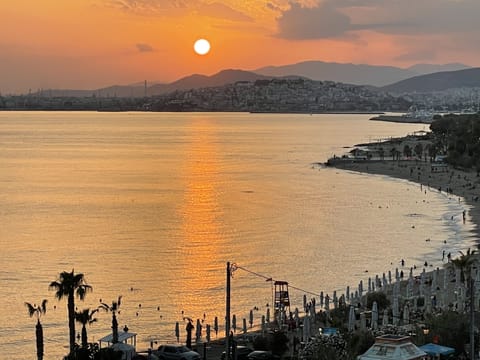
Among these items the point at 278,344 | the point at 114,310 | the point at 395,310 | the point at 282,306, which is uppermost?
the point at 114,310

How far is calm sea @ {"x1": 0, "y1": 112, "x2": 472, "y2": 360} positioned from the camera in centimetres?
2841

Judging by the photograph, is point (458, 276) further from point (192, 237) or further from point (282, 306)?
point (192, 237)

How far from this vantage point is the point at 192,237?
43.4 meters

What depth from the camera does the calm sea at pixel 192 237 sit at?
1118 inches

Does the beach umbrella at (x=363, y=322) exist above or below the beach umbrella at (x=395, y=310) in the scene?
below

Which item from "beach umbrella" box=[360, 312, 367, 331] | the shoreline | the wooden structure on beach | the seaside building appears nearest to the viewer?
the seaside building

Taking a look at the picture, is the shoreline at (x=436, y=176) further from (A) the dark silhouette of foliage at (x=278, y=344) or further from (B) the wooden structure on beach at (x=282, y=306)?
(A) the dark silhouette of foliage at (x=278, y=344)

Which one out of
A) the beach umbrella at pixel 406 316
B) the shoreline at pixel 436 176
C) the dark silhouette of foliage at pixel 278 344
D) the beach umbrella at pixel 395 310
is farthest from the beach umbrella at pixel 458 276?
the shoreline at pixel 436 176

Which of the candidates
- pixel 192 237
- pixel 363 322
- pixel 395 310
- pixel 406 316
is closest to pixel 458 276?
pixel 395 310

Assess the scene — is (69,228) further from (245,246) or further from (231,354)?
(231,354)

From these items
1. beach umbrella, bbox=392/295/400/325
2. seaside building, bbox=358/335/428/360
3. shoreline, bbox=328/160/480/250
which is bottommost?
shoreline, bbox=328/160/480/250

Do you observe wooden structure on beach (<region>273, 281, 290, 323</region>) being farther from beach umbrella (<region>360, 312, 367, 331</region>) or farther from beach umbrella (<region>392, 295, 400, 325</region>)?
beach umbrella (<region>392, 295, 400, 325</region>)

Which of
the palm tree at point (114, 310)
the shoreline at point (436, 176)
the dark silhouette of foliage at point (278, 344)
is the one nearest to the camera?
the dark silhouette of foliage at point (278, 344)

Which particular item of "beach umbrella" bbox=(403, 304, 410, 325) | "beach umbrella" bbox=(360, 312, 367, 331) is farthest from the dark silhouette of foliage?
"beach umbrella" bbox=(403, 304, 410, 325)
